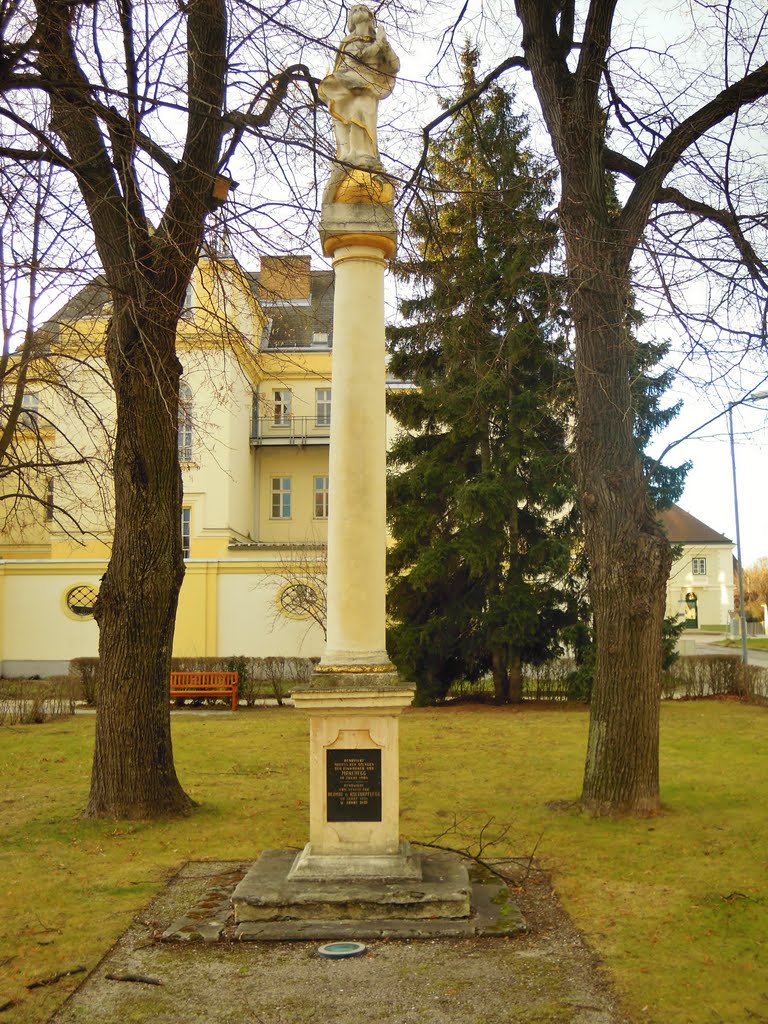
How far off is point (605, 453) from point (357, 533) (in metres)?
3.70

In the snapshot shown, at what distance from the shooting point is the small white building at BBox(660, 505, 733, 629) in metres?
68.8

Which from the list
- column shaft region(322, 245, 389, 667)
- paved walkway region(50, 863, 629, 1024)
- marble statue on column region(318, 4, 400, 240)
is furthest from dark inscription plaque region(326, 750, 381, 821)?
marble statue on column region(318, 4, 400, 240)

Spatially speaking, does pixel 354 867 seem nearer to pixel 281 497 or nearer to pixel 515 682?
pixel 515 682

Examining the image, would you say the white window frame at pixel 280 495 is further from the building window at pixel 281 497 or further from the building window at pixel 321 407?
the building window at pixel 321 407

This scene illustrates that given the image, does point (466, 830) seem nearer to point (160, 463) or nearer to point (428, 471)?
point (160, 463)

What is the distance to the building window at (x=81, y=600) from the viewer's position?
107 ft

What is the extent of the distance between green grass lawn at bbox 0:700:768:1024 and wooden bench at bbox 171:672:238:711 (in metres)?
5.77

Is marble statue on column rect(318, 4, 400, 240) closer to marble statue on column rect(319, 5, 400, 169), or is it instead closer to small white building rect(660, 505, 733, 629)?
marble statue on column rect(319, 5, 400, 169)

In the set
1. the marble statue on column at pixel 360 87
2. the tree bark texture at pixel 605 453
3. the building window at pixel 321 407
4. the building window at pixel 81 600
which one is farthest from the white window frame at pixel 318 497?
the marble statue on column at pixel 360 87

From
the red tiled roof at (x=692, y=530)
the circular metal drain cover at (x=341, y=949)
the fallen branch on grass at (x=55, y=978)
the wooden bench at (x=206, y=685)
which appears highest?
the red tiled roof at (x=692, y=530)

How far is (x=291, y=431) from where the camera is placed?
38938mm

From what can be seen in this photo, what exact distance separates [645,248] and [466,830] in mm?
5614

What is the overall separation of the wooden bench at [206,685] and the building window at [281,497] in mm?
16855

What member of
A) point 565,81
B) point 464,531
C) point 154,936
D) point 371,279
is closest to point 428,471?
point 464,531
